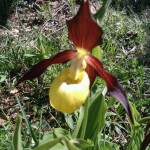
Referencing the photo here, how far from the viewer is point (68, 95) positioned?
1118mm

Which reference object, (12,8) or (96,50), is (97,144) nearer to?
(96,50)

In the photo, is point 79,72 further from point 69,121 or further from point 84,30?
point 69,121

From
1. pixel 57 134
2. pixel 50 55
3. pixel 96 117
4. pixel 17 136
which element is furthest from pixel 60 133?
pixel 50 55

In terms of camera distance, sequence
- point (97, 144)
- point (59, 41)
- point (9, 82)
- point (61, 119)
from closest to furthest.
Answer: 1. point (97, 144)
2. point (61, 119)
3. point (9, 82)
4. point (59, 41)

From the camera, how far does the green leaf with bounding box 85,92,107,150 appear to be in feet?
4.54

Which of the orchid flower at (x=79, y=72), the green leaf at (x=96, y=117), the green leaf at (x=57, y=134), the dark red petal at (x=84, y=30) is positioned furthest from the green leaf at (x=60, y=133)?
the dark red petal at (x=84, y=30)

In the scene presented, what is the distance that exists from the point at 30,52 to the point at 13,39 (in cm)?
20

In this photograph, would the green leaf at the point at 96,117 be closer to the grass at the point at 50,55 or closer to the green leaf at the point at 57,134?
the green leaf at the point at 57,134

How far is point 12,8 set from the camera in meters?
2.52

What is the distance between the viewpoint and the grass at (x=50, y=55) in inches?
70.1

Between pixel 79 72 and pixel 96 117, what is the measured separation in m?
0.27

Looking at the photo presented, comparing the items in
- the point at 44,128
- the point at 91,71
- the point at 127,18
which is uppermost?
the point at 127,18

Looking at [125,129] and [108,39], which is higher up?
[108,39]

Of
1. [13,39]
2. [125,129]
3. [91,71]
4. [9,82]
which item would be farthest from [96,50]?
[13,39]
